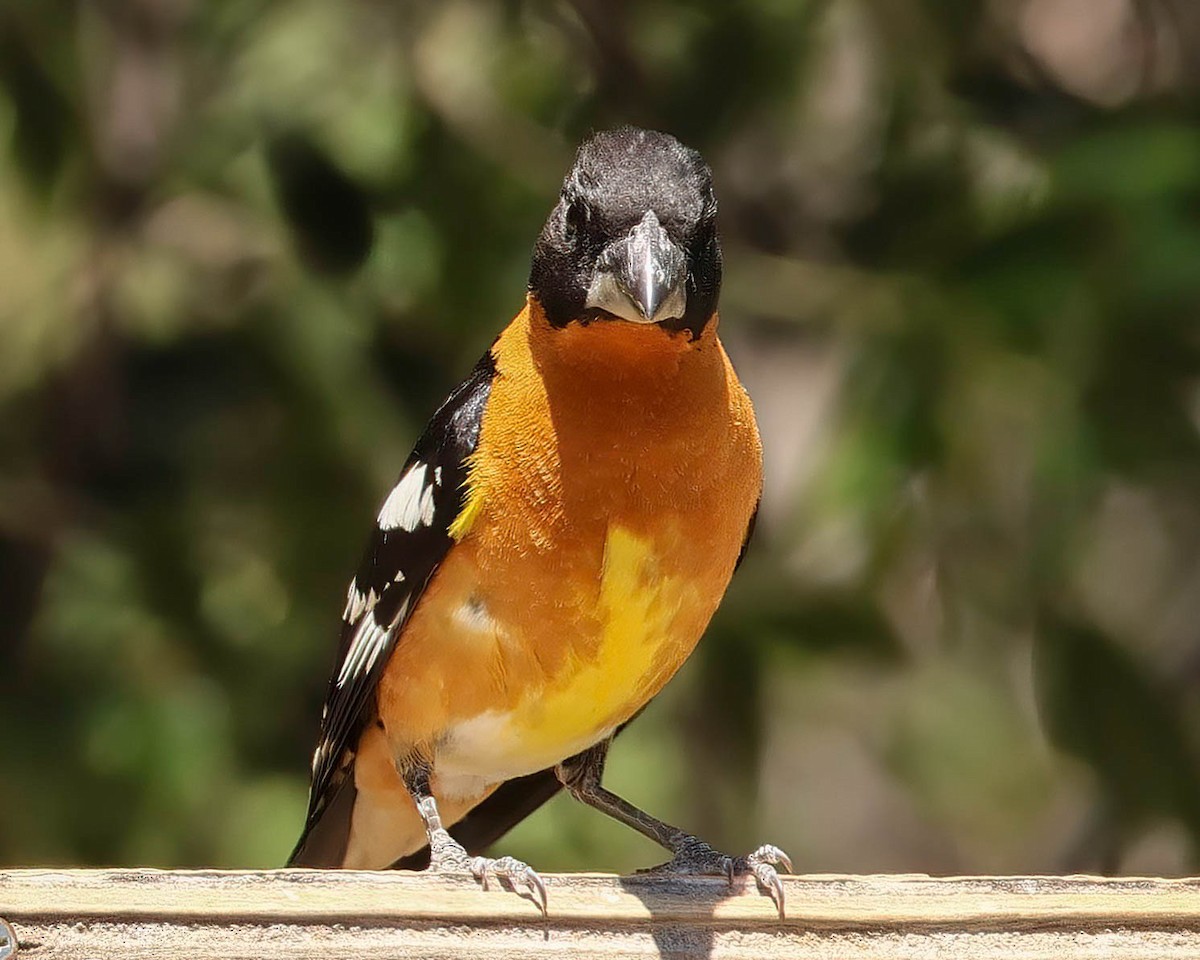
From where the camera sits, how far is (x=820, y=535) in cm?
396

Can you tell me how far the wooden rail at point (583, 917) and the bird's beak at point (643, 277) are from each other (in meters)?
0.75

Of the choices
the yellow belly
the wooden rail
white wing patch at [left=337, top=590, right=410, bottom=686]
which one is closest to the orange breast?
the yellow belly

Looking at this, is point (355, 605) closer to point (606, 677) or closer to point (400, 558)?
point (400, 558)

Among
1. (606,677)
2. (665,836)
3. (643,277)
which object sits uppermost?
(643,277)

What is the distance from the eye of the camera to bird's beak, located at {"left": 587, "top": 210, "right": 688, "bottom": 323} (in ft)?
7.75

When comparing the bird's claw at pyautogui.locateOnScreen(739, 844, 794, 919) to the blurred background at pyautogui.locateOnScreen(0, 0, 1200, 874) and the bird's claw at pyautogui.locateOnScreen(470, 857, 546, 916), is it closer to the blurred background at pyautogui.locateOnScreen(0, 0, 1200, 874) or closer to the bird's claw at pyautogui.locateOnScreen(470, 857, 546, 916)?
the bird's claw at pyautogui.locateOnScreen(470, 857, 546, 916)

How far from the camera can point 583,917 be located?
87.4 inches

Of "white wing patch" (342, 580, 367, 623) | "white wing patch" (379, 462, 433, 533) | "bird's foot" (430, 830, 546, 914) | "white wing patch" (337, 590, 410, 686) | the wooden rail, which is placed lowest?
the wooden rail

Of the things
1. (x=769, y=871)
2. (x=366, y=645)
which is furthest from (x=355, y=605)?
(x=769, y=871)

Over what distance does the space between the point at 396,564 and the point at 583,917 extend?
0.81m

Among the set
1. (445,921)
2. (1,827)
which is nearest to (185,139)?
(1,827)

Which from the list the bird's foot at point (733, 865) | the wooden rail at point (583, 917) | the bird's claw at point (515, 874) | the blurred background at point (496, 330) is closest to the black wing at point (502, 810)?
the bird's foot at point (733, 865)

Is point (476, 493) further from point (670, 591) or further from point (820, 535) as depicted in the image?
point (820, 535)

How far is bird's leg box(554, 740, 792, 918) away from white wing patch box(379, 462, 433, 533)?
573mm
